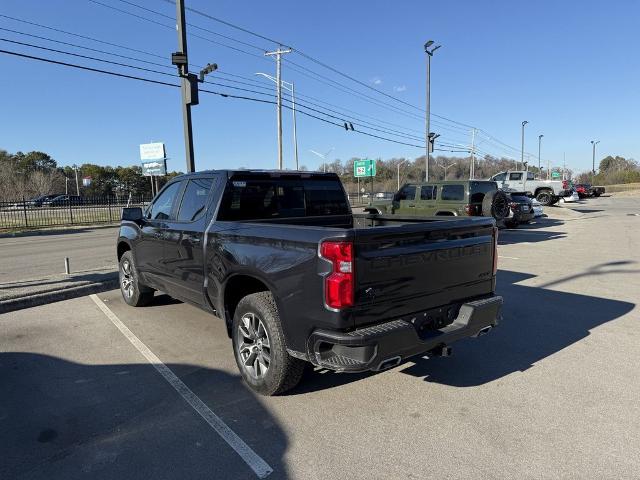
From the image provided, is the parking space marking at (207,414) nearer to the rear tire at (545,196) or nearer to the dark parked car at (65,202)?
the dark parked car at (65,202)

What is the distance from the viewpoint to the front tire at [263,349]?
3.53m

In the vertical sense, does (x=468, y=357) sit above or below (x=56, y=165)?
below

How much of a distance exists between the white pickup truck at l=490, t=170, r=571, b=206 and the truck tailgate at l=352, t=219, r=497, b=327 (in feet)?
90.2

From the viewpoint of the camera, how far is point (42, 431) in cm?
329

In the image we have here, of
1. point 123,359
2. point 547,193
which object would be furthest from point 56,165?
point 123,359

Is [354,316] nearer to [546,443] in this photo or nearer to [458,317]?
[458,317]

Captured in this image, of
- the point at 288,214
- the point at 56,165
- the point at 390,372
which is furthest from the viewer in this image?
the point at 56,165

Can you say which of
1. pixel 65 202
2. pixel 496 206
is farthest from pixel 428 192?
pixel 65 202

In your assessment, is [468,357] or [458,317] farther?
[468,357]

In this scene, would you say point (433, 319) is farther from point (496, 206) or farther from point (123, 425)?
point (496, 206)

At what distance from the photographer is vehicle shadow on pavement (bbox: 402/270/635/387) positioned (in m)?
4.23

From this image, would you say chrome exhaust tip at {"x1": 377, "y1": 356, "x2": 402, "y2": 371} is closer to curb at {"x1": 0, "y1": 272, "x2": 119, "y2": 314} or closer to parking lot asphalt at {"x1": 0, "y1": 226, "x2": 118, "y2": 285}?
curb at {"x1": 0, "y1": 272, "x2": 119, "y2": 314}

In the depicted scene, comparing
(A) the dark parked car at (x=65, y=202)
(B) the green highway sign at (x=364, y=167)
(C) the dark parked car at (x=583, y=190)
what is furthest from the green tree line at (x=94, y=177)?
(C) the dark parked car at (x=583, y=190)

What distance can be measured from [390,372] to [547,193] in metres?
30.4
